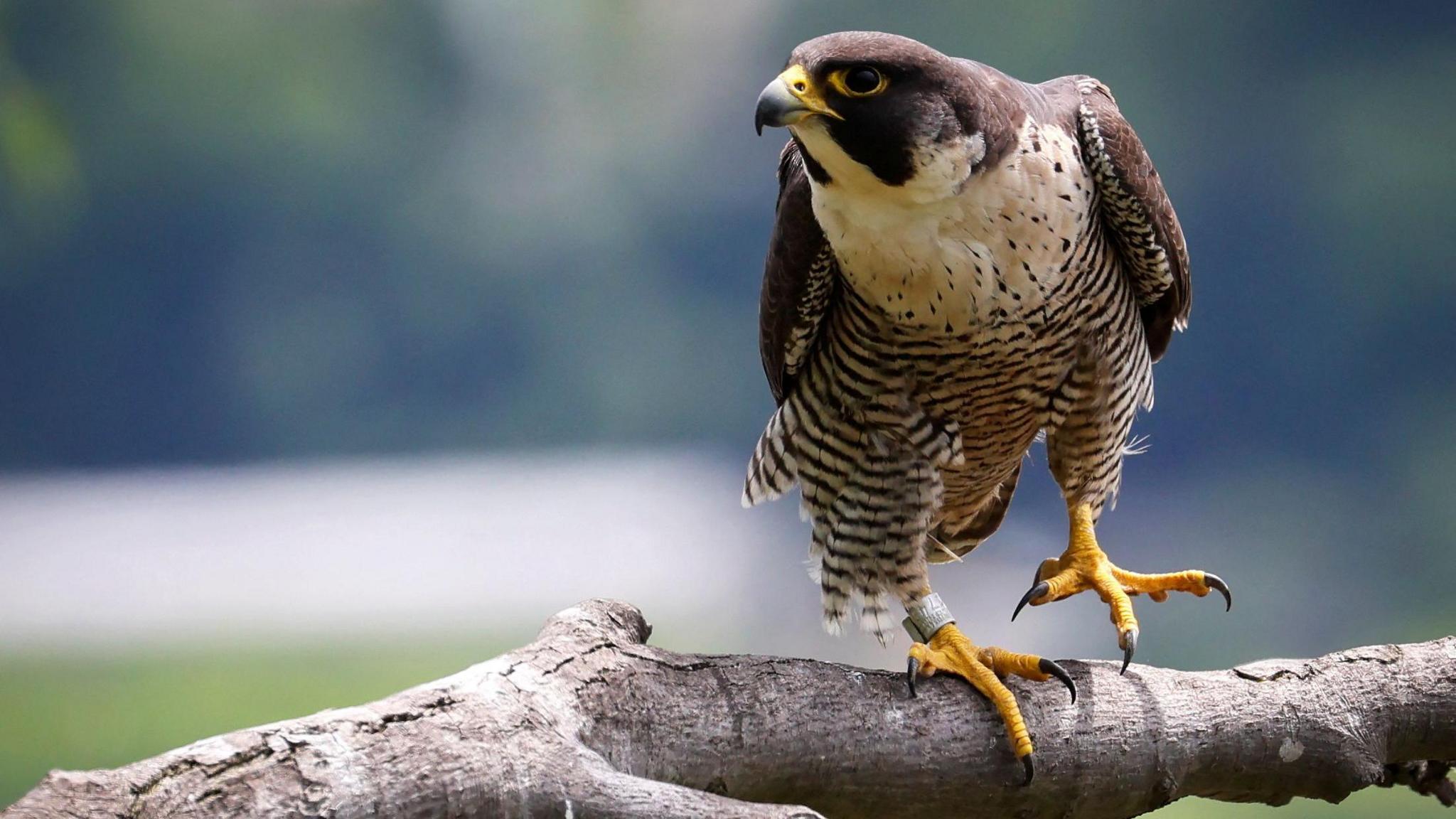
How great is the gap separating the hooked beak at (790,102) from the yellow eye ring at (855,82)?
1.3 inches

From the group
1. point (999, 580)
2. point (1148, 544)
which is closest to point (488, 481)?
point (999, 580)

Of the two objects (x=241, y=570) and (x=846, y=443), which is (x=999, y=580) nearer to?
(x=846, y=443)

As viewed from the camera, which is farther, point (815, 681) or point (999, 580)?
point (999, 580)

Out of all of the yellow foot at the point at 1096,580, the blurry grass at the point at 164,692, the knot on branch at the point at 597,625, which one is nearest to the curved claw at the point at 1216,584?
the yellow foot at the point at 1096,580

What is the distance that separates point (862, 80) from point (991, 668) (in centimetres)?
109

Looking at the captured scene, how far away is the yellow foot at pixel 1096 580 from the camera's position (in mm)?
2590

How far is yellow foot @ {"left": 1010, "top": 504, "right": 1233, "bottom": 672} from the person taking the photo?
8.50ft

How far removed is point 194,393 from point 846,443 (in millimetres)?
2987

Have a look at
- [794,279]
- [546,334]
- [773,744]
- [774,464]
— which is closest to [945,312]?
[794,279]

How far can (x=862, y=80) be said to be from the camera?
6.69 ft

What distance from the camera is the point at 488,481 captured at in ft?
15.5

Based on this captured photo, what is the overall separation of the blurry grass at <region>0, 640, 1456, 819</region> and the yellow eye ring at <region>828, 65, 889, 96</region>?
2.84m

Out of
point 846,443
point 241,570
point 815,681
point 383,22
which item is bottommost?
point 815,681

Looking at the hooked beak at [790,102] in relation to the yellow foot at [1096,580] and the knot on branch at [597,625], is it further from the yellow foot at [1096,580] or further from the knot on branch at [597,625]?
the yellow foot at [1096,580]
